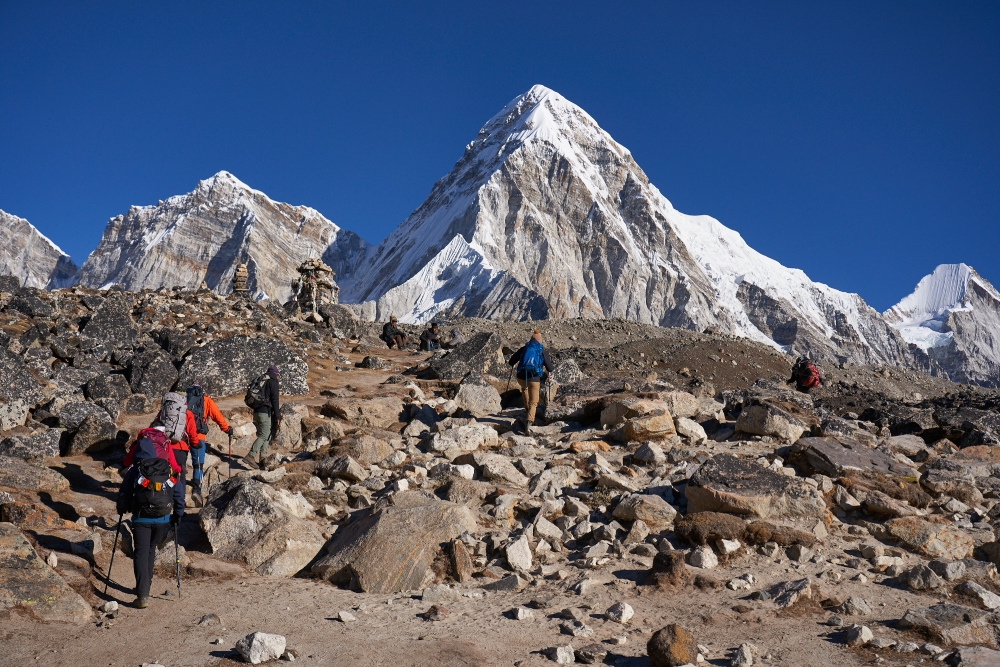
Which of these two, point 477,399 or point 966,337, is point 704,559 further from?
point 966,337

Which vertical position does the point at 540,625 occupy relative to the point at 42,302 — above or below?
below

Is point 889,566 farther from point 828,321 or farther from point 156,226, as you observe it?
point 156,226

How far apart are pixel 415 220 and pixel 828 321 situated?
4360 inches

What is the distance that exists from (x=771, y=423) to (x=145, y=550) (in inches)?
330

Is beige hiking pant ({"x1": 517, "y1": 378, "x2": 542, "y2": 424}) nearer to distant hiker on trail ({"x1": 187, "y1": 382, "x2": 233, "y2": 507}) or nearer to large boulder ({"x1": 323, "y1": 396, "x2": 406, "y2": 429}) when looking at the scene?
large boulder ({"x1": 323, "y1": 396, "x2": 406, "y2": 429})

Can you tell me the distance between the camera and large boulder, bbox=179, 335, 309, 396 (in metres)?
12.9

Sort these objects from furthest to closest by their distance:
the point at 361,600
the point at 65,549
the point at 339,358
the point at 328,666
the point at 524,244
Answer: the point at 524,244
the point at 339,358
the point at 65,549
the point at 361,600
the point at 328,666

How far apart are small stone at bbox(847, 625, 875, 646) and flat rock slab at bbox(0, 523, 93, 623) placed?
5.73 m

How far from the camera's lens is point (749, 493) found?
6.64 metres

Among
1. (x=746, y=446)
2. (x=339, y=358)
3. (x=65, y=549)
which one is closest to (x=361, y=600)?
(x=65, y=549)

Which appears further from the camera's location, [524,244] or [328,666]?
[524,244]

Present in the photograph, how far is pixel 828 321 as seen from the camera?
16600 centimetres

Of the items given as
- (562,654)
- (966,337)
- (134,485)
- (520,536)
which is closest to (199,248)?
(134,485)

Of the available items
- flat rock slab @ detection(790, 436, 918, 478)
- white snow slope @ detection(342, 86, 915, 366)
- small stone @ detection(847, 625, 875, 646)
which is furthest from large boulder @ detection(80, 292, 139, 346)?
white snow slope @ detection(342, 86, 915, 366)
